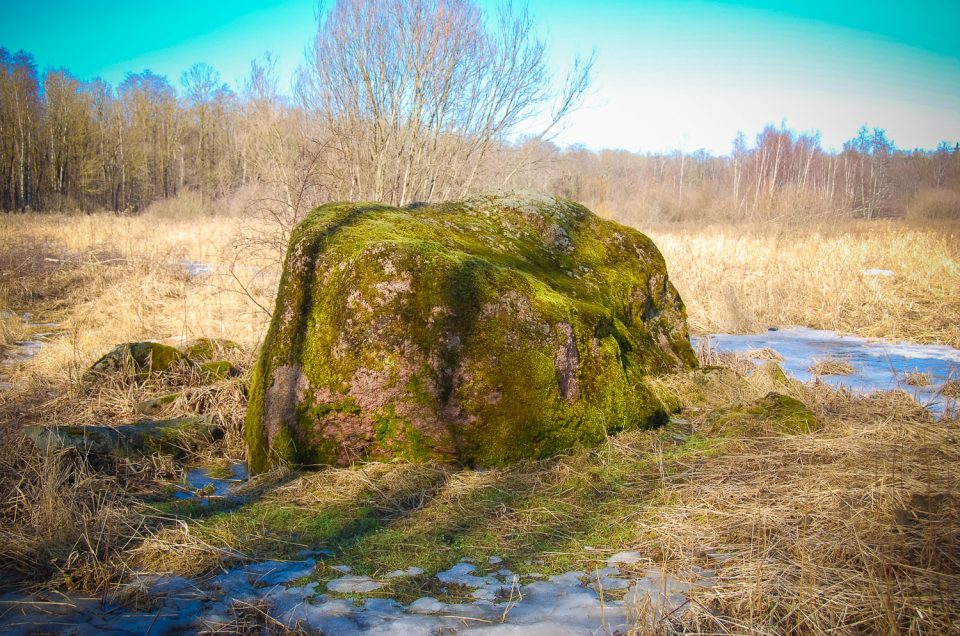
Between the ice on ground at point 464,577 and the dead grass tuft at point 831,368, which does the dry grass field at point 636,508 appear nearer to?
the ice on ground at point 464,577

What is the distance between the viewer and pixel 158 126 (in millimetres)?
44281

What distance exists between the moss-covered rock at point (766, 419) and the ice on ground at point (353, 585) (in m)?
2.74

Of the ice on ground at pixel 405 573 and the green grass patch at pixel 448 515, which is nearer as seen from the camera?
the ice on ground at pixel 405 573

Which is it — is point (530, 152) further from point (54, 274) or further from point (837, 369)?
point (54, 274)

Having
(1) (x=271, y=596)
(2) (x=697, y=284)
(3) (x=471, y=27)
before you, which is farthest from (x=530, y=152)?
(1) (x=271, y=596)

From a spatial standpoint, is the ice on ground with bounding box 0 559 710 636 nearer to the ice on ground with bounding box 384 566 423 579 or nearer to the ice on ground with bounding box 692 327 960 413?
the ice on ground with bounding box 384 566 423 579

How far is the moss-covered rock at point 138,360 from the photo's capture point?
504 centimetres

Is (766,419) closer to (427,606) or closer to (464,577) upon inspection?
(464,577)

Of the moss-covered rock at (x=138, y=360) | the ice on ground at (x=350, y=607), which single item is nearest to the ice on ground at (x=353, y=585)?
the ice on ground at (x=350, y=607)

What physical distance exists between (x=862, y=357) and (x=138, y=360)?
332 inches

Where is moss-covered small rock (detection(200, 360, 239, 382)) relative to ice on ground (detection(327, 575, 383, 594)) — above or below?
Result: above

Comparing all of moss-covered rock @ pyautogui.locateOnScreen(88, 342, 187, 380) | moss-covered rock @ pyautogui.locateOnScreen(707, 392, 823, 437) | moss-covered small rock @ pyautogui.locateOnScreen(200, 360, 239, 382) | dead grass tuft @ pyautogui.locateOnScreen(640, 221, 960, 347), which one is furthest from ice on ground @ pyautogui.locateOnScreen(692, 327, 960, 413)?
moss-covered rock @ pyautogui.locateOnScreen(88, 342, 187, 380)

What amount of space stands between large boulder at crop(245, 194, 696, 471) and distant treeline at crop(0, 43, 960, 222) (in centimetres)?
529

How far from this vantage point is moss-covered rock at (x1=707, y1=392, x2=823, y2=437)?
3.78 metres
